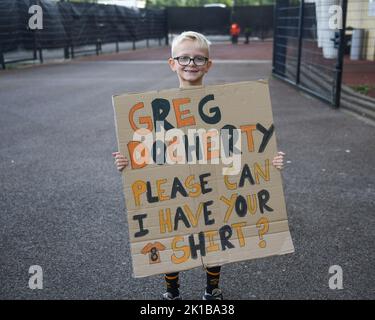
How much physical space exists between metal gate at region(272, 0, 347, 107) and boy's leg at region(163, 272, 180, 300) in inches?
239

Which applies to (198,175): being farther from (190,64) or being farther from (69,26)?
(69,26)

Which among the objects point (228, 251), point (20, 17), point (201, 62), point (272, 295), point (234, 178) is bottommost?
point (272, 295)

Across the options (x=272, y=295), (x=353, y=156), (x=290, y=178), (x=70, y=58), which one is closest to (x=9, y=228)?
(x=272, y=295)

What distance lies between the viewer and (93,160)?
207 inches

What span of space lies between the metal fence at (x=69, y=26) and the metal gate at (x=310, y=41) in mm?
8186

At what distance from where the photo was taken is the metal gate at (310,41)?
25.8 ft

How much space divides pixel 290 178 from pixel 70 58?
16.3 m

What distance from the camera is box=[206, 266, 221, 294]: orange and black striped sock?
2.45 meters

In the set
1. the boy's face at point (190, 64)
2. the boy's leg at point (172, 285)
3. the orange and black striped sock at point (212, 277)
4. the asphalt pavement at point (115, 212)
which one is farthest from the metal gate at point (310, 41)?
the boy's leg at point (172, 285)

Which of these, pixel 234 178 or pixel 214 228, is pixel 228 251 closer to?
pixel 214 228

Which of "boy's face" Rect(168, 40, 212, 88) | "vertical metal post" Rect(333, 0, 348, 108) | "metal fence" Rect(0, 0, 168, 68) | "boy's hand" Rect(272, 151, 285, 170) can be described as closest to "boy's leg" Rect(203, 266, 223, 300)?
"boy's hand" Rect(272, 151, 285, 170)

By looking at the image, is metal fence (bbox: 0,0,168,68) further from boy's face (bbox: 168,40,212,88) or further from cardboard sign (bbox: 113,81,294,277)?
cardboard sign (bbox: 113,81,294,277)

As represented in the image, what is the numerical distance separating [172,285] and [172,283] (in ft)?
0.05

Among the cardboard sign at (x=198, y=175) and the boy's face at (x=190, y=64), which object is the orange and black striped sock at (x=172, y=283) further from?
the boy's face at (x=190, y=64)
